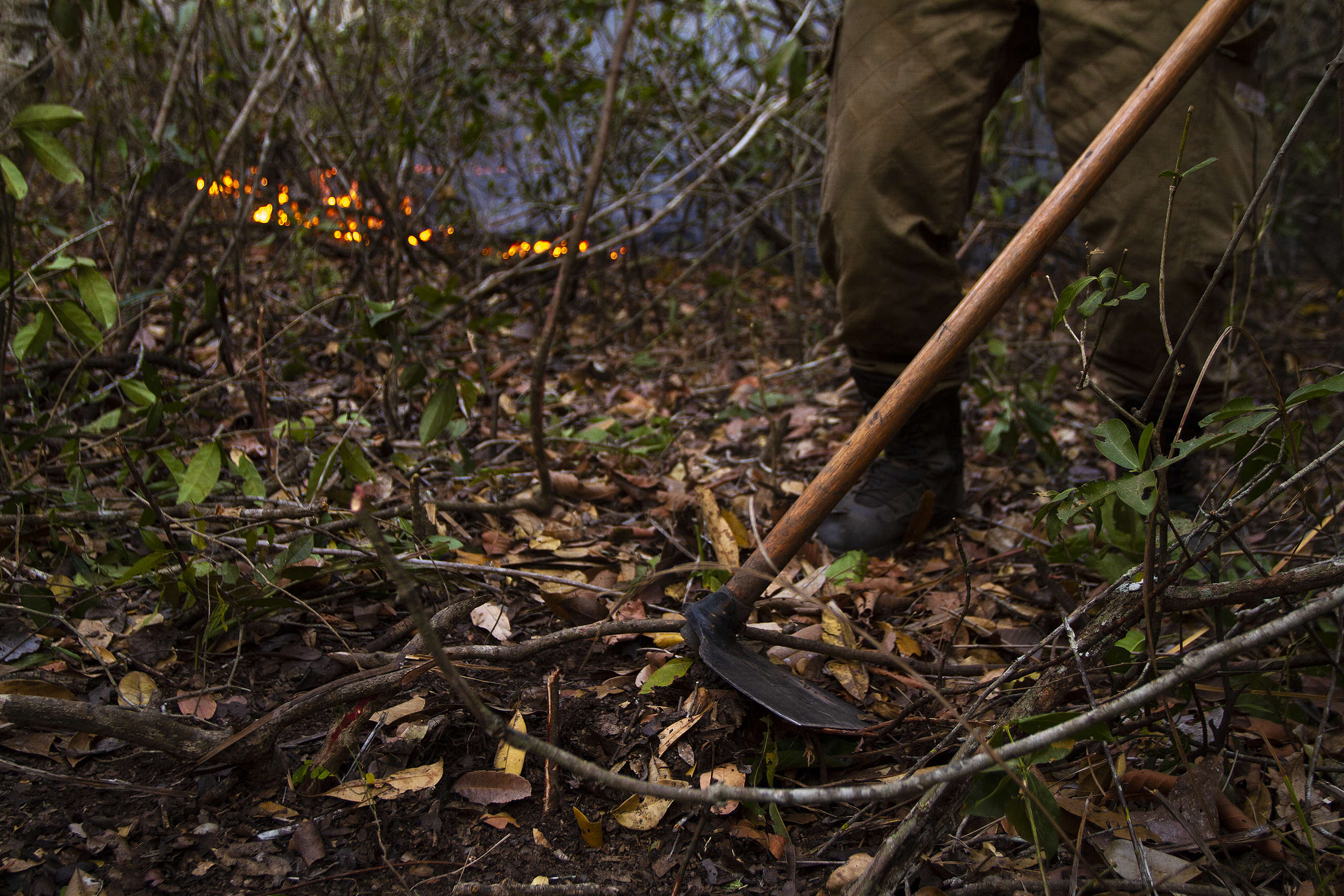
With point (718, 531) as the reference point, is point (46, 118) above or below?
above

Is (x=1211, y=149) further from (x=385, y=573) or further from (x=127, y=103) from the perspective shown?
(x=127, y=103)

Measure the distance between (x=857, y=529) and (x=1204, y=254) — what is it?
0.97 m

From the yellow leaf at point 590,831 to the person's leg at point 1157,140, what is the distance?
143 cm

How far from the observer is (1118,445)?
1.13 meters

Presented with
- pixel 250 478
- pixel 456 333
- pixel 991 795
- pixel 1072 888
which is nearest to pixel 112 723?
pixel 250 478

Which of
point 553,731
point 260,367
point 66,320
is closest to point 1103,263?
point 553,731

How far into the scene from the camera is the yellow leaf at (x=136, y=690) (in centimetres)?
136

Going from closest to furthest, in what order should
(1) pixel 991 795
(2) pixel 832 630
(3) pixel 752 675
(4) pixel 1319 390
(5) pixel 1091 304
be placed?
(1) pixel 991 795 → (4) pixel 1319 390 → (5) pixel 1091 304 → (3) pixel 752 675 → (2) pixel 832 630

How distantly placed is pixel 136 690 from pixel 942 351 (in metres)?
1.45

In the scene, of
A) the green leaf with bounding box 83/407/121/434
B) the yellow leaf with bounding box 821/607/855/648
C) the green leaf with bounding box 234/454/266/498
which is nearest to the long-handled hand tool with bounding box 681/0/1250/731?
the yellow leaf with bounding box 821/607/855/648

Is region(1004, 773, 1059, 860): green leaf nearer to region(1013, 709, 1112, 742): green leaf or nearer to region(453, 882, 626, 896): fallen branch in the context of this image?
region(1013, 709, 1112, 742): green leaf

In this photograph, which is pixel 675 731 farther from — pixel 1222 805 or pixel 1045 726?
pixel 1222 805

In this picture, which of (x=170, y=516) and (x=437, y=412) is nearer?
(x=170, y=516)

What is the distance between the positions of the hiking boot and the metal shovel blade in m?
0.75
